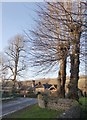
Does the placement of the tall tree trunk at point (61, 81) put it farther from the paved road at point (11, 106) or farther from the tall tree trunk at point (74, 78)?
the paved road at point (11, 106)

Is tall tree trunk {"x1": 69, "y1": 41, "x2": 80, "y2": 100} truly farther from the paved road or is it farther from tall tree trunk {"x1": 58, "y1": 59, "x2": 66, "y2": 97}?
the paved road

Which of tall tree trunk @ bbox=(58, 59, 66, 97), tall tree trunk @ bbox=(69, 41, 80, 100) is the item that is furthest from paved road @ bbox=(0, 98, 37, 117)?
tall tree trunk @ bbox=(69, 41, 80, 100)

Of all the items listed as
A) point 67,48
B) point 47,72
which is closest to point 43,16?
point 67,48

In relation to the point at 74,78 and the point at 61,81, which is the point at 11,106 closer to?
the point at 61,81

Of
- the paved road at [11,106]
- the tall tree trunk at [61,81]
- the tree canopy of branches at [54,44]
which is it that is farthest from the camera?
the tall tree trunk at [61,81]

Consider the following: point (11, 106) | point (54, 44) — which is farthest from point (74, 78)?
point (11, 106)

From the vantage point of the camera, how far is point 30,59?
84.1ft

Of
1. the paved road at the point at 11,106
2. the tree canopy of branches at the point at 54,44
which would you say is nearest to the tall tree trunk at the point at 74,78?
the tree canopy of branches at the point at 54,44

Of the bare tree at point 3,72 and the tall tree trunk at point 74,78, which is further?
the bare tree at point 3,72

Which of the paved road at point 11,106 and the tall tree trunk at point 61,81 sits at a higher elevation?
the tall tree trunk at point 61,81

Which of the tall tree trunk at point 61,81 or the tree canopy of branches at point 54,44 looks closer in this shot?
the tree canopy of branches at point 54,44

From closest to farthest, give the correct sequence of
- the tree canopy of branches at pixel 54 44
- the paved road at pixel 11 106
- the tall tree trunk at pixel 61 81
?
the tree canopy of branches at pixel 54 44, the paved road at pixel 11 106, the tall tree trunk at pixel 61 81

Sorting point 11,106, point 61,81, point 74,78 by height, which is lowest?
point 11,106

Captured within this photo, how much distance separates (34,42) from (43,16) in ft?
13.6
